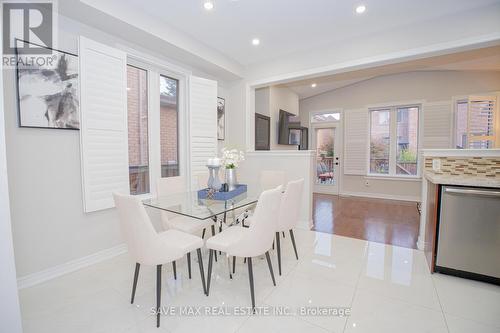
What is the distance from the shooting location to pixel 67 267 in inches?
90.4

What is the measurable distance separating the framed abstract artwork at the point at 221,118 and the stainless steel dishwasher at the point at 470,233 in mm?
3241

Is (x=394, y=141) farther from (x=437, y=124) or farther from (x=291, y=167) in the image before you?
(x=291, y=167)

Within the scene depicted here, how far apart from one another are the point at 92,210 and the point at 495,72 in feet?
24.2

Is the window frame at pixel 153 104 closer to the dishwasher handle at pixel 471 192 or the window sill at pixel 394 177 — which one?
the dishwasher handle at pixel 471 192

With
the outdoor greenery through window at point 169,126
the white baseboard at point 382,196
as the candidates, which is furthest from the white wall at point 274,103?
the white baseboard at point 382,196

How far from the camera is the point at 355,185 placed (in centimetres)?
617

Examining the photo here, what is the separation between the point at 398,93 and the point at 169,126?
5363 millimetres

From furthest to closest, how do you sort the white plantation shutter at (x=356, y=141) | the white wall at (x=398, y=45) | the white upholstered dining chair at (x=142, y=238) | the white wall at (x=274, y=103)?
the white plantation shutter at (x=356, y=141) < the white wall at (x=274, y=103) < the white wall at (x=398, y=45) < the white upholstered dining chair at (x=142, y=238)

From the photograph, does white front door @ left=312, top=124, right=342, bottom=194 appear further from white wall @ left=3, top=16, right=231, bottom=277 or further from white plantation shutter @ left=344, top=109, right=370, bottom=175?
white wall @ left=3, top=16, right=231, bottom=277

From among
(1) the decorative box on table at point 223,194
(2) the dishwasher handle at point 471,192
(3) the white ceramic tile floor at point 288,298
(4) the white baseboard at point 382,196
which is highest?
(2) the dishwasher handle at point 471,192

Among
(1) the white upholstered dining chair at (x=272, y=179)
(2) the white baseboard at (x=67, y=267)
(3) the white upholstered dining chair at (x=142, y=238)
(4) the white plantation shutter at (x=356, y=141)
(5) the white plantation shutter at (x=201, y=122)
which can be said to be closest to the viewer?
(3) the white upholstered dining chair at (x=142, y=238)

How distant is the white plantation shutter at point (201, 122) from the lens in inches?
137

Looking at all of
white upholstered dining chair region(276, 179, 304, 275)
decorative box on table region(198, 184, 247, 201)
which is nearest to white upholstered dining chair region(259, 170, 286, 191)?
decorative box on table region(198, 184, 247, 201)

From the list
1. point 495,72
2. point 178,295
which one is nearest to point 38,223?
point 178,295
